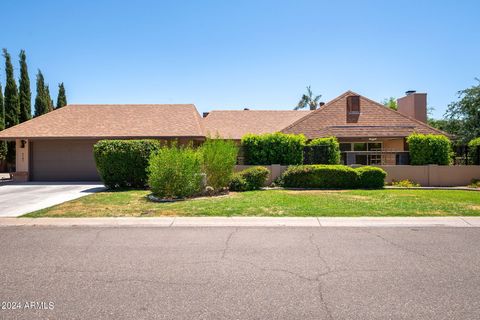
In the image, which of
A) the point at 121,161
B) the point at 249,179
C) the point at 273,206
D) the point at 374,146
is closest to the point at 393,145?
the point at 374,146

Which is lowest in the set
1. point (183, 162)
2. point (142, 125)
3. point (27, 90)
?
point (183, 162)

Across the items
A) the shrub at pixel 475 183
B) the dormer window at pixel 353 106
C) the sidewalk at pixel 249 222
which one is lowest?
the sidewalk at pixel 249 222

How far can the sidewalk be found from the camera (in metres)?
9.25

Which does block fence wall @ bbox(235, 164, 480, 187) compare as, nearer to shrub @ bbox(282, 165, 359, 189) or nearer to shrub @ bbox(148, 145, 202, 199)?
shrub @ bbox(282, 165, 359, 189)

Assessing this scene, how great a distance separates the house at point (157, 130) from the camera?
2319 centimetres

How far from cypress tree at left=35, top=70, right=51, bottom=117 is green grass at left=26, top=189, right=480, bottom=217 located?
33097 millimetres

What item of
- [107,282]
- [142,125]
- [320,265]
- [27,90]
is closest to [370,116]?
[142,125]

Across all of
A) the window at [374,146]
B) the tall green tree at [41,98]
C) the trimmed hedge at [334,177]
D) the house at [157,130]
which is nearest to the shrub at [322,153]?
the house at [157,130]

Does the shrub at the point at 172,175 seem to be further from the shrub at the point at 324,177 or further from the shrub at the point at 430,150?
the shrub at the point at 430,150

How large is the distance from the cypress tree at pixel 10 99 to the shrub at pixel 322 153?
31136 mm

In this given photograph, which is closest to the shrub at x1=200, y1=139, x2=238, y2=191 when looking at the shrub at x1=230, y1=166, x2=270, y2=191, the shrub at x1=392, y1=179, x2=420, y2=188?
the shrub at x1=230, y1=166, x2=270, y2=191

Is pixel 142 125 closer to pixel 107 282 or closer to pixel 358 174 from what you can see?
pixel 358 174

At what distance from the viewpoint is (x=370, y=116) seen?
89.2 ft

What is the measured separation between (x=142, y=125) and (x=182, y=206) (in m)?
14.4
